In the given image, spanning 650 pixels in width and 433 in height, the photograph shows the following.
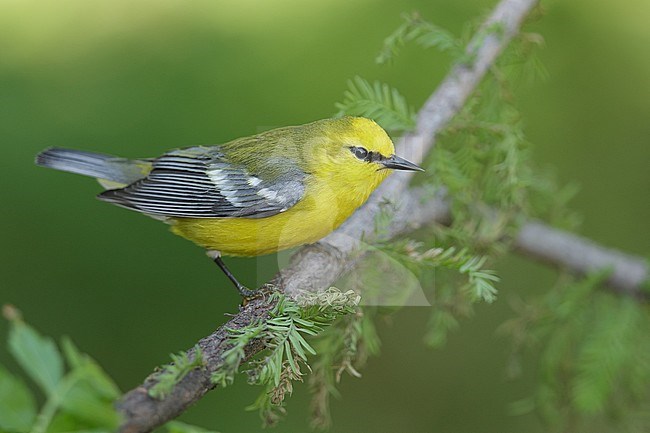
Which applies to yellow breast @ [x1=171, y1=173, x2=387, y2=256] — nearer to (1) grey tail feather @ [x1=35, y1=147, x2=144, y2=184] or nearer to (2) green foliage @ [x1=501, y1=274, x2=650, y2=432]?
(1) grey tail feather @ [x1=35, y1=147, x2=144, y2=184]

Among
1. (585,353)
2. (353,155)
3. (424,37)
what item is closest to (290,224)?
(353,155)

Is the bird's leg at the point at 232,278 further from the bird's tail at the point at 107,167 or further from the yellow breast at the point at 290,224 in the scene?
the bird's tail at the point at 107,167

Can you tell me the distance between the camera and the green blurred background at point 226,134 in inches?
123

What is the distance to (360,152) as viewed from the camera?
2506 mm

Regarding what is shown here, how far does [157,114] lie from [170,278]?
0.72m

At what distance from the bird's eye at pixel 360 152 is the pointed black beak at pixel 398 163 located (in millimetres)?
68

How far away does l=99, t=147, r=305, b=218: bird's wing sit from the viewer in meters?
2.54

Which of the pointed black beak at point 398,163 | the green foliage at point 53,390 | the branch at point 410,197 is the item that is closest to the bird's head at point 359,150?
the pointed black beak at point 398,163

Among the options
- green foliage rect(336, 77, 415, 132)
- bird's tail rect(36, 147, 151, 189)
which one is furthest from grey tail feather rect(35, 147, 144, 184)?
green foliage rect(336, 77, 415, 132)

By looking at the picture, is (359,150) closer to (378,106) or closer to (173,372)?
(378,106)

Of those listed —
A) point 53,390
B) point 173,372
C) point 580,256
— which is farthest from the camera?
point 580,256

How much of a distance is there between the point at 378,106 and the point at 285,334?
104cm

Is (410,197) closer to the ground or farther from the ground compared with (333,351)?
farther from the ground

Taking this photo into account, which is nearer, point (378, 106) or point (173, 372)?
point (173, 372)
